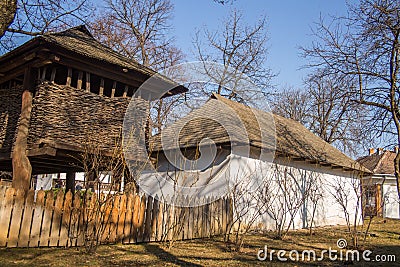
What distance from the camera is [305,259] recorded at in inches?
280

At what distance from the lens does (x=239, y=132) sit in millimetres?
11953

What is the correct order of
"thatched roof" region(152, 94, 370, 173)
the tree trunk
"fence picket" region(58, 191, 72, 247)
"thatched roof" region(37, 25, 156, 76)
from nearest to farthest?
1. the tree trunk
2. "fence picket" region(58, 191, 72, 247)
3. "thatched roof" region(37, 25, 156, 76)
4. "thatched roof" region(152, 94, 370, 173)

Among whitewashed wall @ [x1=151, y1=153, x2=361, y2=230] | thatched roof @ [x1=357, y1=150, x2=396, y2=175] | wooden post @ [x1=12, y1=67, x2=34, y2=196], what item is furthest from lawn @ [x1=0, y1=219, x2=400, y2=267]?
thatched roof @ [x1=357, y1=150, x2=396, y2=175]

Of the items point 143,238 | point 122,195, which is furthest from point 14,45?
point 143,238

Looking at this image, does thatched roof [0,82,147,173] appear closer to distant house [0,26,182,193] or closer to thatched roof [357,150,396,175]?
distant house [0,26,182,193]

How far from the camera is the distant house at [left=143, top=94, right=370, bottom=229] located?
1133cm

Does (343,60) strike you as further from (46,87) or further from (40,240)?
(40,240)

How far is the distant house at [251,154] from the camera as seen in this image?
1133 cm

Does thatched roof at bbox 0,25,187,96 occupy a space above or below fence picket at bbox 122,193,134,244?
above

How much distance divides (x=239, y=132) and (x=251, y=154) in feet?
2.86

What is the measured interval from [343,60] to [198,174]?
6697mm

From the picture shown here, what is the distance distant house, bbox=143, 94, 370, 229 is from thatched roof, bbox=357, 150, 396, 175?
11429 mm

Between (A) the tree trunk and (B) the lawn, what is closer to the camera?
(B) the lawn

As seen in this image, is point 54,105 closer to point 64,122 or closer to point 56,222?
point 64,122
